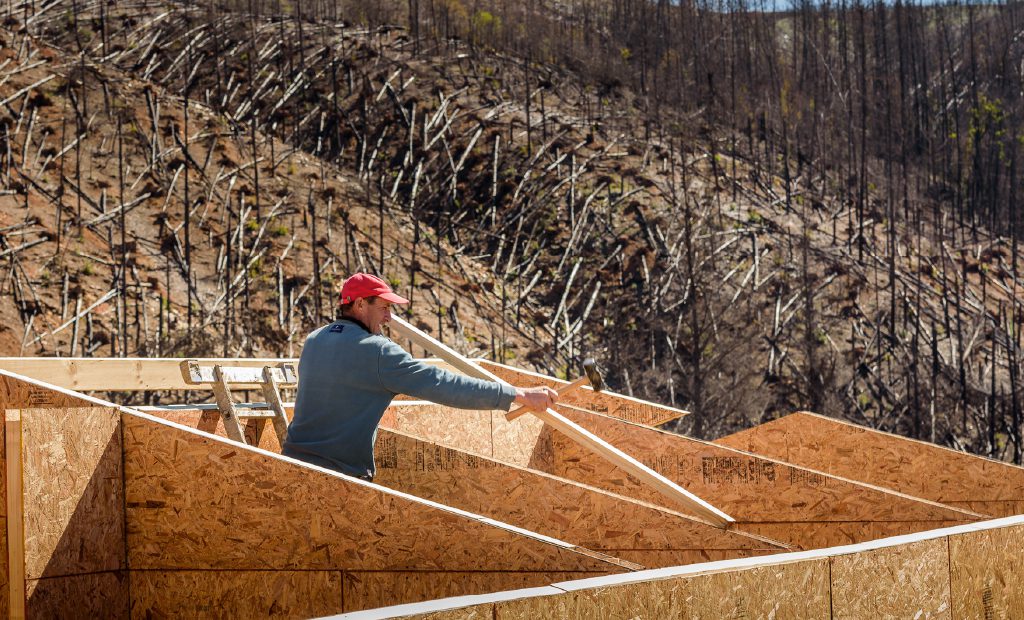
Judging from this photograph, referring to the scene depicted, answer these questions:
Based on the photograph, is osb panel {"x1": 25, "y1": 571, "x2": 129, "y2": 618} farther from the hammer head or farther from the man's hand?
the hammer head

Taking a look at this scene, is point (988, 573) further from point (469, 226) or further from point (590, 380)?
point (469, 226)

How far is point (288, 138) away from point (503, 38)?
7623mm

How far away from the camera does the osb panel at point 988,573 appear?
13.2ft

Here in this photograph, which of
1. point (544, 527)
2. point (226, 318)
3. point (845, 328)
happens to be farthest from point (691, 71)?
point (544, 527)

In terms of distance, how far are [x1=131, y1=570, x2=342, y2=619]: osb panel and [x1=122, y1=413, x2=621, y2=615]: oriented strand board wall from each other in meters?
0.01

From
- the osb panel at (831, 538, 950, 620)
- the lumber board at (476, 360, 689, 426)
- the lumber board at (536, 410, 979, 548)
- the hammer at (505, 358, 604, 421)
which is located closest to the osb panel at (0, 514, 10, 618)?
the hammer at (505, 358, 604, 421)

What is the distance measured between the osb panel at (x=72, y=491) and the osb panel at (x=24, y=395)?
0.49 m

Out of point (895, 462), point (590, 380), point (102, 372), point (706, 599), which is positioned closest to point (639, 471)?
point (590, 380)

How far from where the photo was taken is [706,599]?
3.29 meters

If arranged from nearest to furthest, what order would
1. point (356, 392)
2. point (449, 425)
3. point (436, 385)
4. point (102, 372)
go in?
point (436, 385)
point (356, 392)
point (102, 372)
point (449, 425)

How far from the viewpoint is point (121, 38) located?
23.1m

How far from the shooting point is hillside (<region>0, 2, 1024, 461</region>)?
1658 cm

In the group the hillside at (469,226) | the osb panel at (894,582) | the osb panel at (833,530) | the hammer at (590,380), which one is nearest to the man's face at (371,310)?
the hammer at (590,380)

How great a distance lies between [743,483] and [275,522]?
3404 mm
